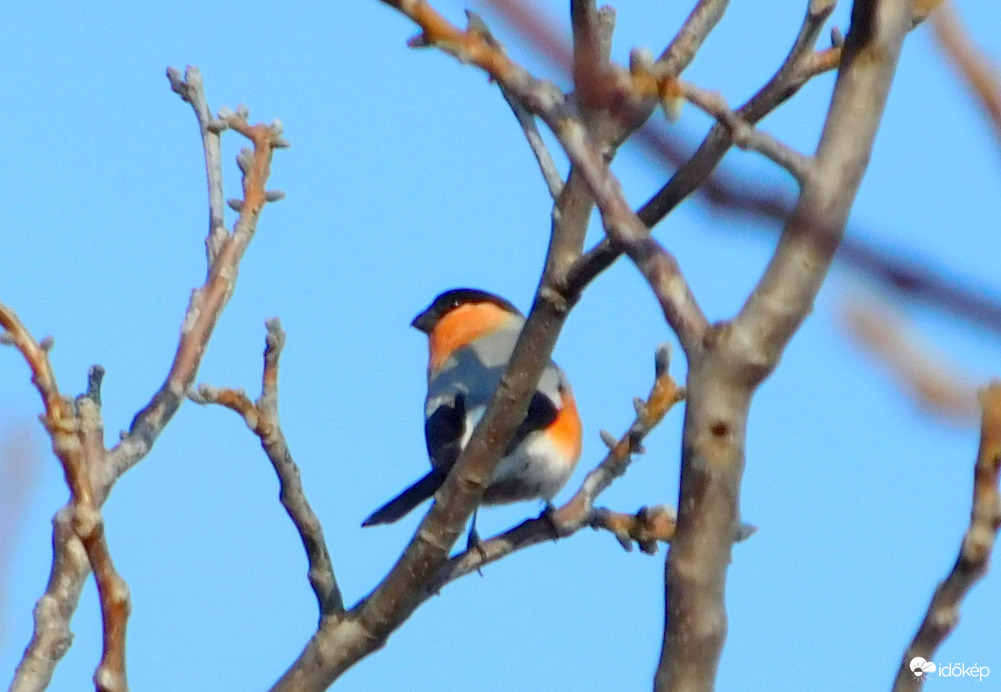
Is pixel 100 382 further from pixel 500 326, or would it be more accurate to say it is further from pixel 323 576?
pixel 500 326

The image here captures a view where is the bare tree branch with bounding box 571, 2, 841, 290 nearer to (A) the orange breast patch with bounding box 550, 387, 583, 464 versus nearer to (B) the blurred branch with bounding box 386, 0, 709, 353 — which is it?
(B) the blurred branch with bounding box 386, 0, 709, 353

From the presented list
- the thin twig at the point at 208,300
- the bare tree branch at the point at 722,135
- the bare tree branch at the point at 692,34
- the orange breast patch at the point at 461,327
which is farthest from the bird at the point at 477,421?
the bare tree branch at the point at 722,135

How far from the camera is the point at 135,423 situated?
252cm

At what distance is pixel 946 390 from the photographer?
2.98 feet

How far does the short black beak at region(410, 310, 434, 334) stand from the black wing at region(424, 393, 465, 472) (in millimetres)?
1779

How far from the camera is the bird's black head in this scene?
257 inches

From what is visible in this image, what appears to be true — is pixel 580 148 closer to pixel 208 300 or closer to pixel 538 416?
pixel 208 300

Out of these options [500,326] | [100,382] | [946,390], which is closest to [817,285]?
[946,390]

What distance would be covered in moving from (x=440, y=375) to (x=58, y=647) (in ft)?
11.3

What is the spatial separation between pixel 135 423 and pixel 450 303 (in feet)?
13.4

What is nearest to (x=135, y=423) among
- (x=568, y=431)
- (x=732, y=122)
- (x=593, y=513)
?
(x=593, y=513)

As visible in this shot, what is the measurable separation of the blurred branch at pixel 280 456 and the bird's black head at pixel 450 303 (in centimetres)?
375

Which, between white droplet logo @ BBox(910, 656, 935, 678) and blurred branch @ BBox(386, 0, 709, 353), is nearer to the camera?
white droplet logo @ BBox(910, 656, 935, 678)

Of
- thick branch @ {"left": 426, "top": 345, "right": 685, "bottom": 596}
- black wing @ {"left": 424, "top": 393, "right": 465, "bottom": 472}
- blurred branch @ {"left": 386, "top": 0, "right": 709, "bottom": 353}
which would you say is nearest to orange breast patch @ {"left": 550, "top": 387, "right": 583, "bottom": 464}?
black wing @ {"left": 424, "top": 393, "right": 465, "bottom": 472}
